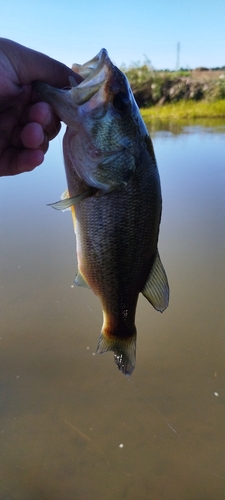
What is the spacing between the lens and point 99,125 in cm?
145

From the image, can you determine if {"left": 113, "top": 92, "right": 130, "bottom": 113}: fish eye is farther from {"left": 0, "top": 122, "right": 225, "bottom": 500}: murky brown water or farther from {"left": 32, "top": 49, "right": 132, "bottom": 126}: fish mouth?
{"left": 0, "top": 122, "right": 225, "bottom": 500}: murky brown water

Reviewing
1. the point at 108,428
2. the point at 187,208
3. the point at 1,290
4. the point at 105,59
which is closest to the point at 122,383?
the point at 108,428

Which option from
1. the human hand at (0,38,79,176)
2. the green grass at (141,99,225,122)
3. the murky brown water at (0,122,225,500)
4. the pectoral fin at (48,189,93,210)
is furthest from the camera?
the green grass at (141,99,225,122)

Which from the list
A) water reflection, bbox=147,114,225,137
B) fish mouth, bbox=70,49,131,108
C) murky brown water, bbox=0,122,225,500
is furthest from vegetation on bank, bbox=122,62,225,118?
fish mouth, bbox=70,49,131,108

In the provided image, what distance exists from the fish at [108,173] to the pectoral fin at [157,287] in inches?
1.2

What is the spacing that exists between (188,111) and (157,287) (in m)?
16.2

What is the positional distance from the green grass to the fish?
15.1 m

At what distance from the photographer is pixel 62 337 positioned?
2.98m

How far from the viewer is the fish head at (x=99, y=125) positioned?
142cm

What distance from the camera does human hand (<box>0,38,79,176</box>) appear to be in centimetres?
156

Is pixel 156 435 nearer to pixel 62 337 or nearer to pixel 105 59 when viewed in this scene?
pixel 62 337

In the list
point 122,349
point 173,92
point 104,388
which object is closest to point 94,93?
point 122,349

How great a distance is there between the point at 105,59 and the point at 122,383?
1896mm

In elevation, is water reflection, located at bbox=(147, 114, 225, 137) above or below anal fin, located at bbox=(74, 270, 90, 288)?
below
